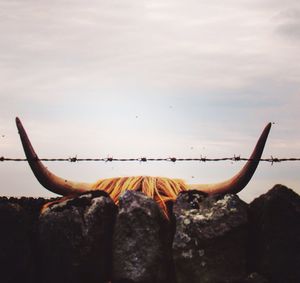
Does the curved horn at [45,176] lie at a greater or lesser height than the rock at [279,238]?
greater

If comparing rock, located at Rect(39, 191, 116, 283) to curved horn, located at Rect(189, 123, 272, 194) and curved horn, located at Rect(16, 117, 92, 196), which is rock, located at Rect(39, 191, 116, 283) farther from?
curved horn, located at Rect(189, 123, 272, 194)

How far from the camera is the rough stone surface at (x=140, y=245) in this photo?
338cm

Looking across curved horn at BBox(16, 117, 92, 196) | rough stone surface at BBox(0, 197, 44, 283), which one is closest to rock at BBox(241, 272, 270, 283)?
rough stone surface at BBox(0, 197, 44, 283)

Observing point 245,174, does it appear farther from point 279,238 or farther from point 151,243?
point 151,243

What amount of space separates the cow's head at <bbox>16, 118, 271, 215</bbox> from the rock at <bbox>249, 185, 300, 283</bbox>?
667 millimetres

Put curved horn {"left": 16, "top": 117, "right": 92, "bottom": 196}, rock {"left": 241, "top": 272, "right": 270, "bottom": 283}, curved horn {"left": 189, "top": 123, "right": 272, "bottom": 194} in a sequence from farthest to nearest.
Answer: curved horn {"left": 16, "top": 117, "right": 92, "bottom": 196}, curved horn {"left": 189, "top": 123, "right": 272, "bottom": 194}, rock {"left": 241, "top": 272, "right": 270, "bottom": 283}

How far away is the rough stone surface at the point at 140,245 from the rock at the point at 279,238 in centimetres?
61

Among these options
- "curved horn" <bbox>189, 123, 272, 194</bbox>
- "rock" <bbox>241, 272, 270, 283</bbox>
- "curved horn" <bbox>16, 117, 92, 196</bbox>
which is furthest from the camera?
"curved horn" <bbox>16, 117, 92, 196</bbox>

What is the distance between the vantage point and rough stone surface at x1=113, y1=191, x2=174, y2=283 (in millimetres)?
3383

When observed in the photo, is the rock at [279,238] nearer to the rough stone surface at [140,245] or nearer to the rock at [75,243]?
the rough stone surface at [140,245]

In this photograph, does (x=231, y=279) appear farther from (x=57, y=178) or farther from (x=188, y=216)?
(x=57, y=178)

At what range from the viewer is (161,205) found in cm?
392

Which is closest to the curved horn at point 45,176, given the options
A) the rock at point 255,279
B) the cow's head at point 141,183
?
the cow's head at point 141,183

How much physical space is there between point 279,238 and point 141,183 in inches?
51.9
